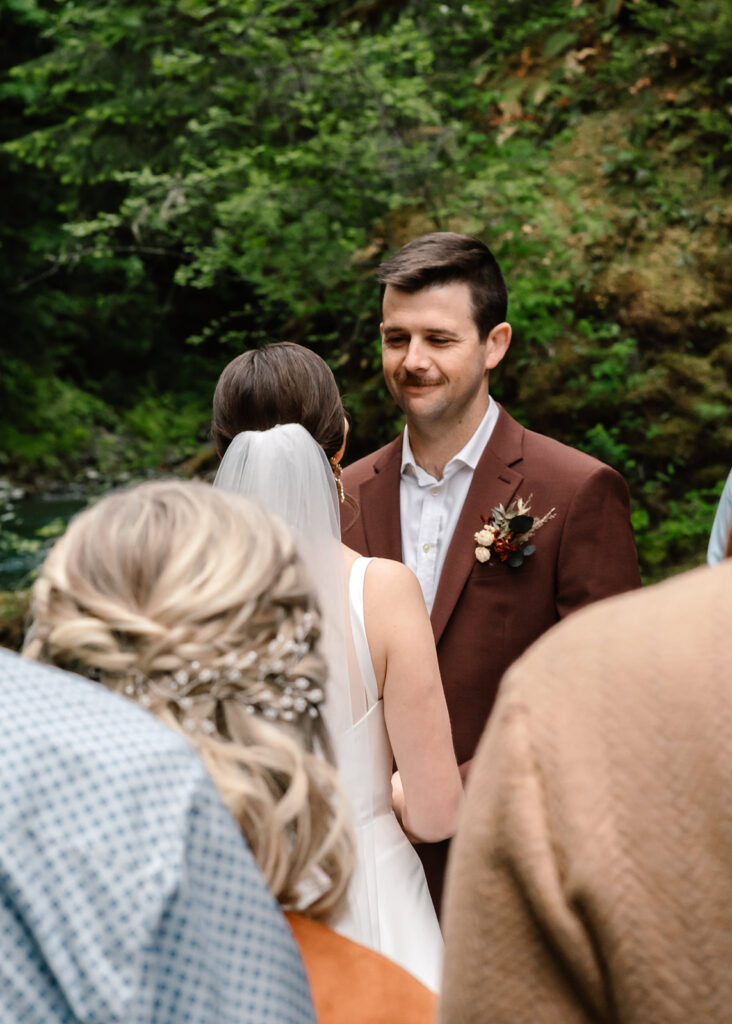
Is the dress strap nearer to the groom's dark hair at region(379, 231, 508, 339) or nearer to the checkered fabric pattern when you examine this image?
the checkered fabric pattern

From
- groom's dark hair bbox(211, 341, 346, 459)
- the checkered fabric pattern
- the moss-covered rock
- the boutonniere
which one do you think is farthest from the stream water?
the checkered fabric pattern

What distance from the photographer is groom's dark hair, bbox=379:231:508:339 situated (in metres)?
3.37

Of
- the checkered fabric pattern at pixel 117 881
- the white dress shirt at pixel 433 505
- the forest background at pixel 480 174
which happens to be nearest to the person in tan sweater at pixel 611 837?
the checkered fabric pattern at pixel 117 881

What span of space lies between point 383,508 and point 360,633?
1.18 meters

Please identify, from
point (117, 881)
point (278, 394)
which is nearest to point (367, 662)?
point (278, 394)

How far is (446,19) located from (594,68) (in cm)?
148

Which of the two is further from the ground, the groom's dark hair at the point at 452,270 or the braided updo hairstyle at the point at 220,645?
the groom's dark hair at the point at 452,270

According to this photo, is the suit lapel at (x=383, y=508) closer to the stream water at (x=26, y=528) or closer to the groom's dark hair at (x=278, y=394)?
the groom's dark hair at (x=278, y=394)

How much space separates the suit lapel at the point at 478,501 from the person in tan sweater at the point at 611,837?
2251mm

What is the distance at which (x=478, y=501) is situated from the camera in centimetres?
329

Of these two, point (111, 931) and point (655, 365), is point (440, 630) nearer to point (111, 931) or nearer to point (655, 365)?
point (111, 931)

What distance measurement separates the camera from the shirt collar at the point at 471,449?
339 centimetres

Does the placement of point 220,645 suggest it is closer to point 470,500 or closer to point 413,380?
point 470,500

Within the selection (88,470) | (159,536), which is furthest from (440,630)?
(88,470)
